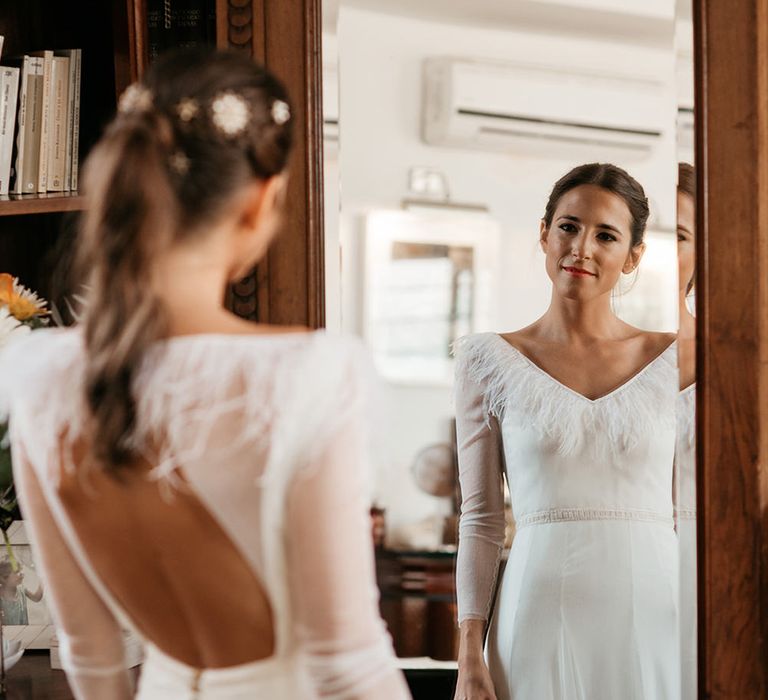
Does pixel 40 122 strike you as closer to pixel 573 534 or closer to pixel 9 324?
pixel 9 324

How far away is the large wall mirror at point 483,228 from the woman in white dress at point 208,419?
479 mm

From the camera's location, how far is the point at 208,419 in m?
0.94

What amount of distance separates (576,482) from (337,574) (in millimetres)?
620

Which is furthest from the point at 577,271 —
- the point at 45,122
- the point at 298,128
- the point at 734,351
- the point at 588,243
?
the point at 45,122

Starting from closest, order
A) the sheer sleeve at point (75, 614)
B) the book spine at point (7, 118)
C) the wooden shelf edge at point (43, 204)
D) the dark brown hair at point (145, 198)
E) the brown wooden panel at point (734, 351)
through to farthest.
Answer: the dark brown hair at point (145, 198) < the sheer sleeve at point (75, 614) < the brown wooden panel at point (734, 351) < the wooden shelf edge at point (43, 204) < the book spine at point (7, 118)

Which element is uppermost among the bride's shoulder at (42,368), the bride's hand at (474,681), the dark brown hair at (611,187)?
the dark brown hair at (611,187)

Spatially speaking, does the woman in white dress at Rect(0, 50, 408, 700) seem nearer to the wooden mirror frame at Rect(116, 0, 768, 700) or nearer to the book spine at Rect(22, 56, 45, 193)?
the wooden mirror frame at Rect(116, 0, 768, 700)

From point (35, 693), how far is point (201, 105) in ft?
3.50

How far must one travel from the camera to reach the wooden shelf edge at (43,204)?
63.6 inches

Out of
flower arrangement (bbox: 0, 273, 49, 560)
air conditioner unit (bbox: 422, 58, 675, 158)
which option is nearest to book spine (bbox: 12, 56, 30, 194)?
flower arrangement (bbox: 0, 273, 49, 560)

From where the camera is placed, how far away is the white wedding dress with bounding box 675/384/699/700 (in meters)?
1.48

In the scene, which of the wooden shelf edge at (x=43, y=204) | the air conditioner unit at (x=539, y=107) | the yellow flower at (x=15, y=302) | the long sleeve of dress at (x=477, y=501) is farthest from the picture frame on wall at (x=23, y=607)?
the air conditioner unit at (x=539, y=107)

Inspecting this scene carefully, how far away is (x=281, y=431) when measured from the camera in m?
0.94

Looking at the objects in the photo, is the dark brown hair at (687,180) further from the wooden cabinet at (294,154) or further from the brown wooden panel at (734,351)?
the wooden cabinet at (294,154)
